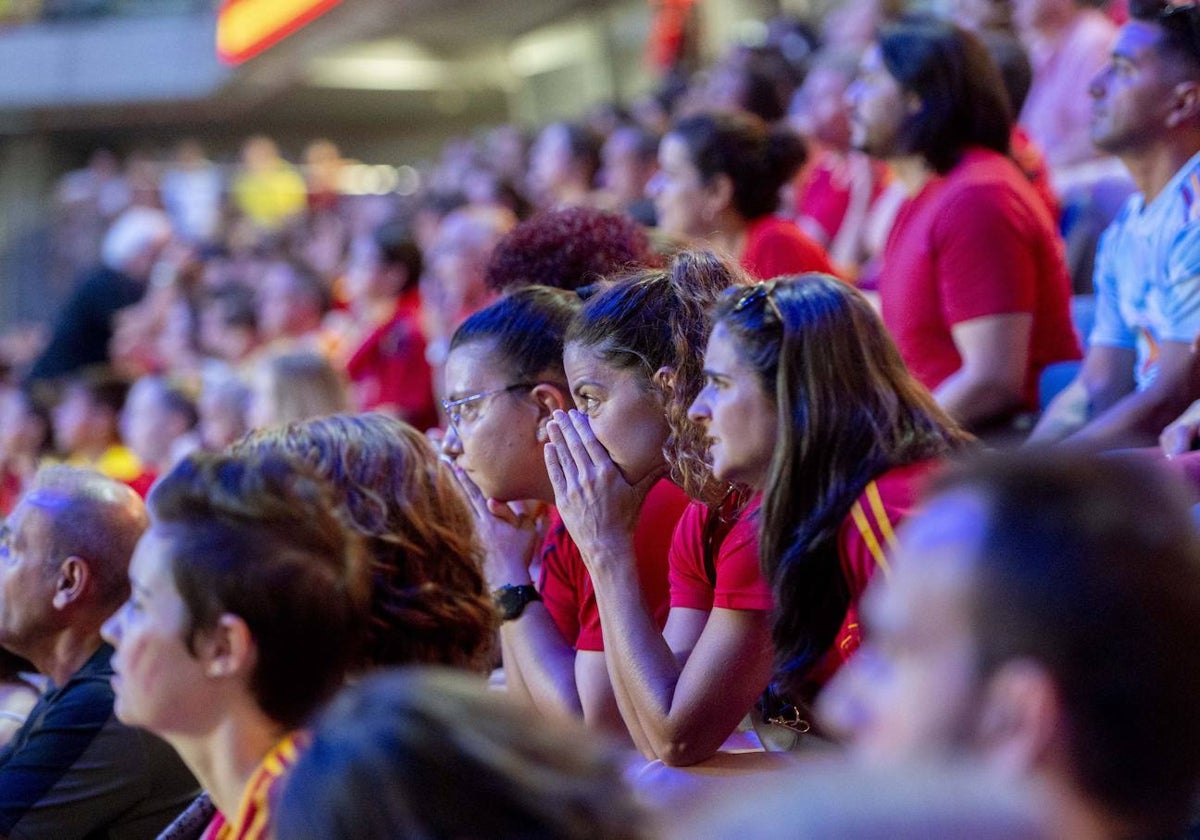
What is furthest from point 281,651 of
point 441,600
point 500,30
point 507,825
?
point 500,30

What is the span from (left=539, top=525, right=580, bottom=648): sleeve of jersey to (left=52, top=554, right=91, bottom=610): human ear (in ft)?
2.92

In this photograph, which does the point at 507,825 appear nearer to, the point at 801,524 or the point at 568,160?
the point at 801,524

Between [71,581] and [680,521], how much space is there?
1188mm

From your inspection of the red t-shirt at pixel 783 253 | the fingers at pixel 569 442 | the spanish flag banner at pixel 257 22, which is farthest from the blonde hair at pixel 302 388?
the spanish flag banner at pixel 257 22

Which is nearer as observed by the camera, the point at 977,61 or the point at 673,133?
the point at 977,61

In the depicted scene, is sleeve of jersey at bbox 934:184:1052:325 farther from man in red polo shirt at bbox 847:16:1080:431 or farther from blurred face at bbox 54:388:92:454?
blurred face at bbox 54:388:92:454

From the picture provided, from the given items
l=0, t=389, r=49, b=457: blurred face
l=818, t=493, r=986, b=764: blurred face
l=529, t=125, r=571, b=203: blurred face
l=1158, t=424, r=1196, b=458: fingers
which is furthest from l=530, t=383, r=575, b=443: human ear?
l=0, t=389, r=49, b=457: blurred face

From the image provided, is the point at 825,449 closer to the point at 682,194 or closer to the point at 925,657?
the point at 925,657

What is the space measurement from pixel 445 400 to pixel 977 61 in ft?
5.51

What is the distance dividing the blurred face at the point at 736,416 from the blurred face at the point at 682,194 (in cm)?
193

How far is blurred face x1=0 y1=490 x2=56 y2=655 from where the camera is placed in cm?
279

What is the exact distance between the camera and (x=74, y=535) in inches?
111

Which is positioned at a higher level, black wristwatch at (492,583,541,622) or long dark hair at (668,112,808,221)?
long dark hair at (668,112,808,221)

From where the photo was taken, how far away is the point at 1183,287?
3.03 metres
